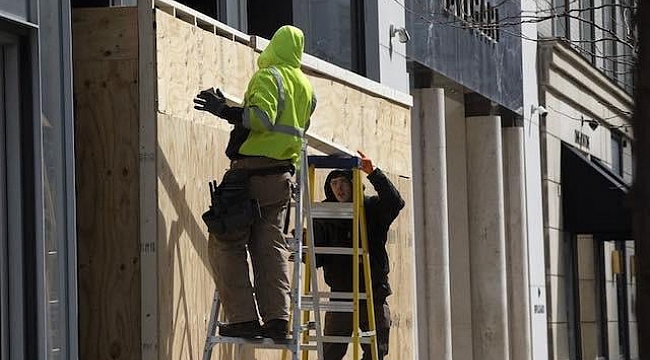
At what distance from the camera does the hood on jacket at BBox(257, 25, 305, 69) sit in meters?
8.72

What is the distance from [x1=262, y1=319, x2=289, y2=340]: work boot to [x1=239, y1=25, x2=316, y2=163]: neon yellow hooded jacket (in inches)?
39.5

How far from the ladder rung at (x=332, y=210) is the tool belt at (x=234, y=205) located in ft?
4.26

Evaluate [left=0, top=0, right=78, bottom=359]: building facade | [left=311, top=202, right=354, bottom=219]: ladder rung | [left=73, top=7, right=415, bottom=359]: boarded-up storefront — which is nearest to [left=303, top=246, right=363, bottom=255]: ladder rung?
[left=311, top=202, right=354, bottom=219]: ladder rung

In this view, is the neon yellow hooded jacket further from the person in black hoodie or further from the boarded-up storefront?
the person in black hoodie

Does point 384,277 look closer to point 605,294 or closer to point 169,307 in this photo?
point 169,307

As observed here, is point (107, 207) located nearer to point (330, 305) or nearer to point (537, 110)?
point (330, 305)

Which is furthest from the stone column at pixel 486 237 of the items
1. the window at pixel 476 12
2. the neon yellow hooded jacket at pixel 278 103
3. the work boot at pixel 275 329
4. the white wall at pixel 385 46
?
the work boot at pixel 275 329

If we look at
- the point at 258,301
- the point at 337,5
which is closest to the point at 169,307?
the point at 258,301

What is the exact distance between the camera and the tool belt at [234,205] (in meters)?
8.22

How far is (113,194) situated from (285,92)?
1286 millimetres

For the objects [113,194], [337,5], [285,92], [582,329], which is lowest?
[582,329]

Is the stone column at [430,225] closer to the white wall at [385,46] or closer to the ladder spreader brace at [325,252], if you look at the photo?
the white wall at [385,46]

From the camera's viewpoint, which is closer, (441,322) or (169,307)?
(169,307)

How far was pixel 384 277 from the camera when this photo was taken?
1038 cm
